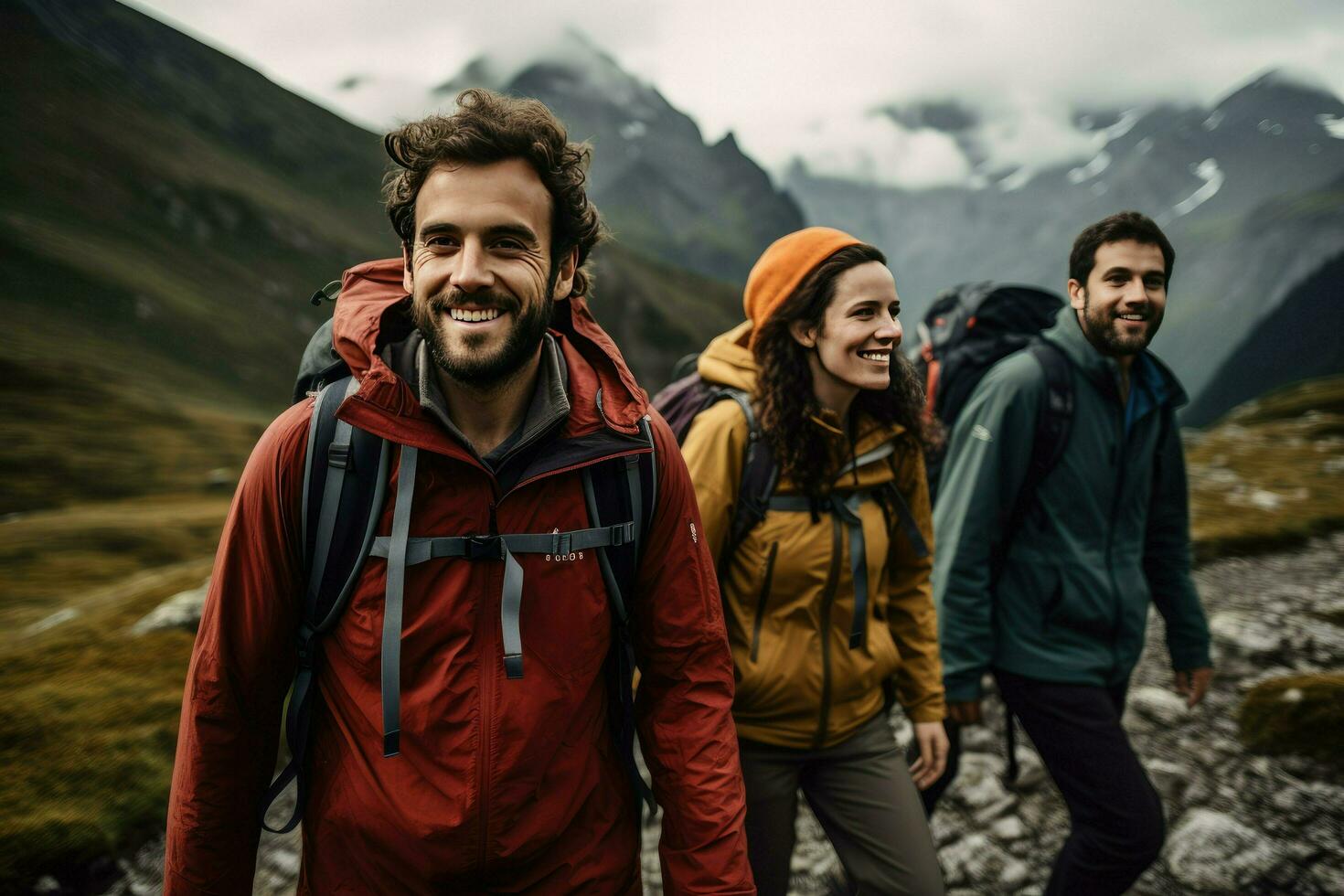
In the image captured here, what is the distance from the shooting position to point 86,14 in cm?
14000

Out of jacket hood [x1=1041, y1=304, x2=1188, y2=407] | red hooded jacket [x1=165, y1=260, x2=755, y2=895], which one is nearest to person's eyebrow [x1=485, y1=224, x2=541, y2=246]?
red hooded jacket [x1=165, y1=260, x2=755, y2=895]

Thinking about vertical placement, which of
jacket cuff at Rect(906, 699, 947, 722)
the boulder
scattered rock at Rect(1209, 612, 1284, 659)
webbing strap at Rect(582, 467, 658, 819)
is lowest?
the boulder

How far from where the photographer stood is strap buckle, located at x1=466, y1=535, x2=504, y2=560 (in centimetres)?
271

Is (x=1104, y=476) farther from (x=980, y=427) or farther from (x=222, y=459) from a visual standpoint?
(x=222, y=459)

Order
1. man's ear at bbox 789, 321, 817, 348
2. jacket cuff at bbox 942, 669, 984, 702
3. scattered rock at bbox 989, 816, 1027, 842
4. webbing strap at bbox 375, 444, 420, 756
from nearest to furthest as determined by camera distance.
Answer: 1. webbing strap at bbox 375, 444, 420, 756
2. man's ear at bbox 789, 321, 817, 348
3. jacket cuff at bbox 942, 669, 984, 702
4. scattered rock at bbox 989, 816, 1027, 842

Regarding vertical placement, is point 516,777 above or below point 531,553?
below

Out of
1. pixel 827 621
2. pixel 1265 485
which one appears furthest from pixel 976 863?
pixel 1265 485

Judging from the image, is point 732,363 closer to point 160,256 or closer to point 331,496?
point 331,496

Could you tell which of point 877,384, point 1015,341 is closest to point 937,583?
point 877,384

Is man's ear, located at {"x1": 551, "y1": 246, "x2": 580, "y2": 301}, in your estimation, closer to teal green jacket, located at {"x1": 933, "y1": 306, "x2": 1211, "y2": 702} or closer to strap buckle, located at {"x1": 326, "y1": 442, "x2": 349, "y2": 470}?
strap buckle, located at {"x1": 326, "y1": 442, "x2": 349, "y2": 470}

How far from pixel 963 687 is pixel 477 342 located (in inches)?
142

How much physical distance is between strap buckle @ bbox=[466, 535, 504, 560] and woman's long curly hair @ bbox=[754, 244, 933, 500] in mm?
1762

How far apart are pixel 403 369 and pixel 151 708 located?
7924 mm

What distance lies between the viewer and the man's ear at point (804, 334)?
13.9 ft
